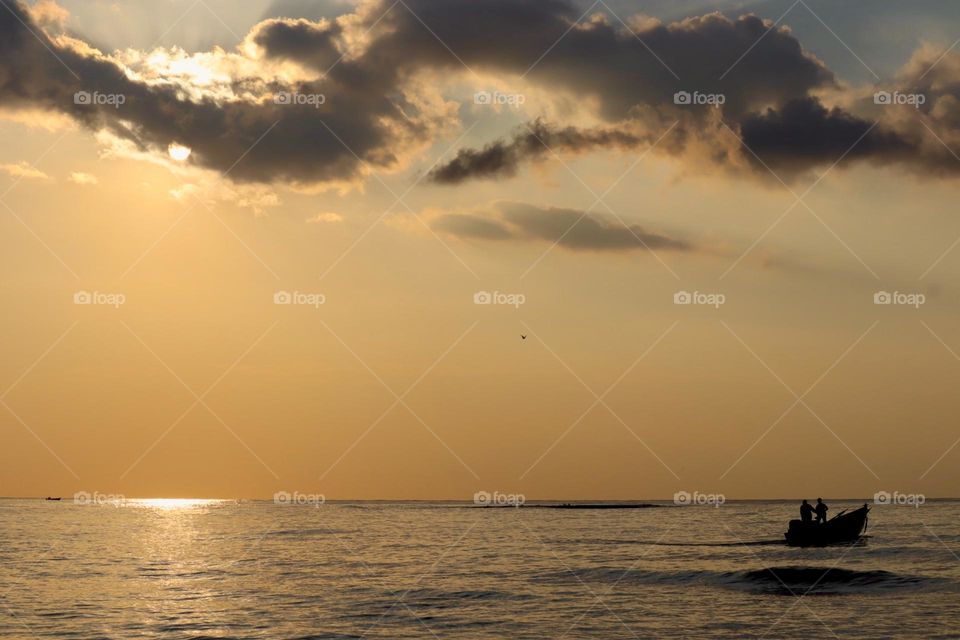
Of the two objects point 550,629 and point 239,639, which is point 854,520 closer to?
point 550,629

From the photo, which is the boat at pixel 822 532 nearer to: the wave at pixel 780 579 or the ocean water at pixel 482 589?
the ocean water at pixel 482 589

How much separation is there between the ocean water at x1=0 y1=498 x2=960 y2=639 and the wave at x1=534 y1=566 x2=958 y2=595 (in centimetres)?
11

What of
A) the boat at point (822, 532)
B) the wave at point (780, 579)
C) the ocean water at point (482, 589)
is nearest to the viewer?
the ocean water at point (482, 589)

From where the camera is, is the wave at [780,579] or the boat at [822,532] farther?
the boat at [822,532]

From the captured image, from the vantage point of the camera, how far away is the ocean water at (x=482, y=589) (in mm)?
33312

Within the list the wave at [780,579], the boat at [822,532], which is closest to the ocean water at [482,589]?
the wave at [780,579]

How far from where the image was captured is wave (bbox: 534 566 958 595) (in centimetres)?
4356

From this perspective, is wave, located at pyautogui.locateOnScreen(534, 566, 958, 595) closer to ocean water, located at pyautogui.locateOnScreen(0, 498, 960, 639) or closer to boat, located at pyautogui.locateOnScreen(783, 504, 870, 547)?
ocean water, located at pyautogui.locateOnScreen(0, 498, 960, 639)

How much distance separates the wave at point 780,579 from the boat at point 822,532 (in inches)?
465

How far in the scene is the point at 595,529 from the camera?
330ft

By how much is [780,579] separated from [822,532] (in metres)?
18.4

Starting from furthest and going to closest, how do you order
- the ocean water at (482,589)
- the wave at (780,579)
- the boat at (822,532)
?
the boat at (822,532) → the wave at (780,579) → the ocean water at (482,589)

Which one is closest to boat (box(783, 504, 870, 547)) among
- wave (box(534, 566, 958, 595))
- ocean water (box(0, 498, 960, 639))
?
ocean water (box(0, 498, 960, 639))

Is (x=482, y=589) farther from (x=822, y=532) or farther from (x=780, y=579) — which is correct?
(x=822, y=532)
